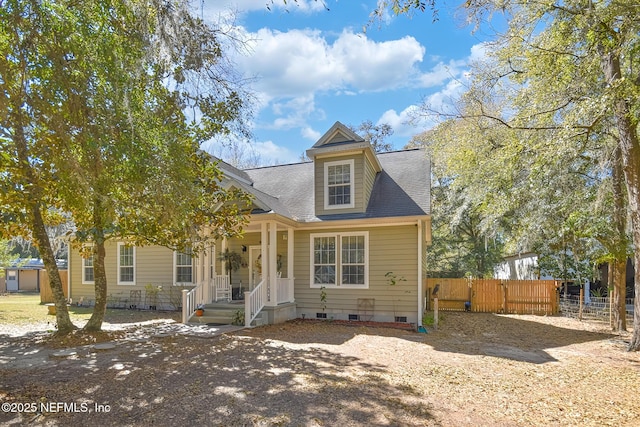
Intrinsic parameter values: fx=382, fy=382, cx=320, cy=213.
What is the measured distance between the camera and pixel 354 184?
38.3ft

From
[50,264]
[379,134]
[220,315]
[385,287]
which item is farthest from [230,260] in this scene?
[379,134]

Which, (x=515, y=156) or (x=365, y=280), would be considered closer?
(x=515, y=156)

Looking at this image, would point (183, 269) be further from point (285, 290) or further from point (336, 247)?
point (336, 247)

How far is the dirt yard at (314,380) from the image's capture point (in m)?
4.28

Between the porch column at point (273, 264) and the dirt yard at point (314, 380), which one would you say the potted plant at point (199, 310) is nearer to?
the dirt yard at point (314, 380)

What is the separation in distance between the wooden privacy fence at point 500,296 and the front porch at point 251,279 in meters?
6.17

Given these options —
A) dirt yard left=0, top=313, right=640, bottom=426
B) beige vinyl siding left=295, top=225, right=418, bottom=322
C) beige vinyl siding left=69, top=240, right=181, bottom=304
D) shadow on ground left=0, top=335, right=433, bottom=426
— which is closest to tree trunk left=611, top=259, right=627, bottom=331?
dirt yard left=0, top=313, right=640, bottom=426

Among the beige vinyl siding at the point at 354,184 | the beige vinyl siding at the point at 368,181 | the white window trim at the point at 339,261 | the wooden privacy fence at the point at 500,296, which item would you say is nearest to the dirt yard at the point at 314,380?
Answer: the white window trim at the point at 339,261

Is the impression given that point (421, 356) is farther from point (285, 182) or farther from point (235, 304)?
point (285, 182)

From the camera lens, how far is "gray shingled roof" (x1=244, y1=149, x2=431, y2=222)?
11227mm

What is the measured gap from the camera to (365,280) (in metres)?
11.3

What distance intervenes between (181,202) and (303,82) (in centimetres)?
503

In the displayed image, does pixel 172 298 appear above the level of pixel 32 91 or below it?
Answer: below

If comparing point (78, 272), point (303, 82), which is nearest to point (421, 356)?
point (303, 82)
